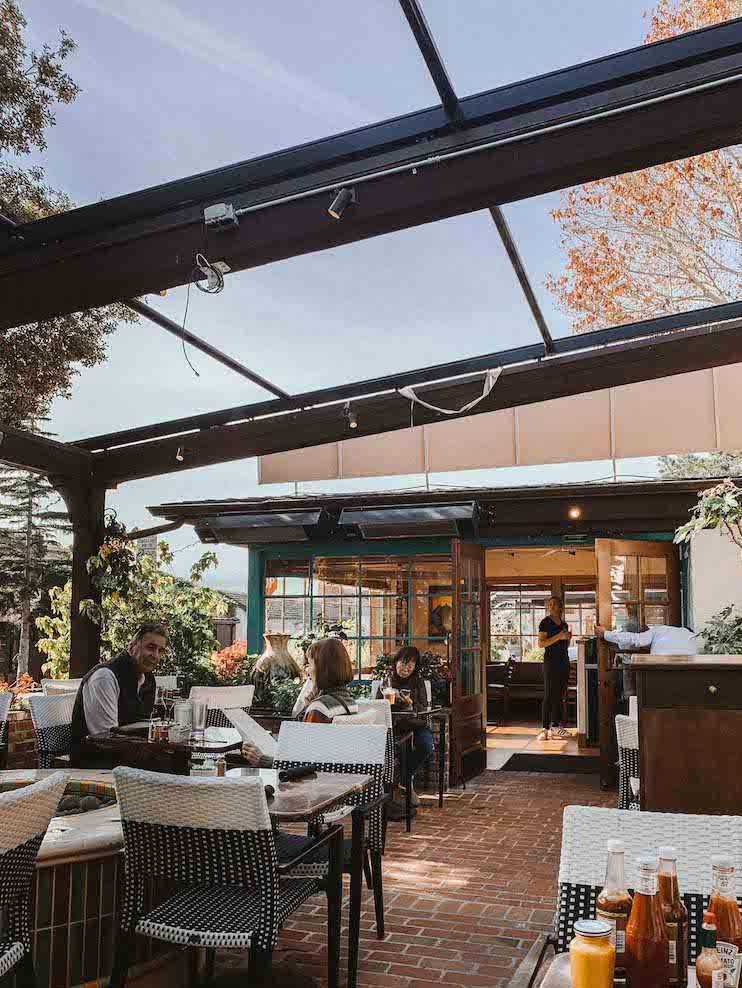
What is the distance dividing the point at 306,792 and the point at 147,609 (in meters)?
5.27

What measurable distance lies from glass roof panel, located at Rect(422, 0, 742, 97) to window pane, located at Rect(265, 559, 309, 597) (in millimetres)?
8197

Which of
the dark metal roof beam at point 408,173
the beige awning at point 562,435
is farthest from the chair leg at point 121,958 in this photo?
the beige awning at point 562,435

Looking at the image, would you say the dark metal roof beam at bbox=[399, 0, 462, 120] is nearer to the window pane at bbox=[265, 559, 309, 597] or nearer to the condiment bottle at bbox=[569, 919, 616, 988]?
the condiment bottle at bbox=[569, 919, 616, 988]

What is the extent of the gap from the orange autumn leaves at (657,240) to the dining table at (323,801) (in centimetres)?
402

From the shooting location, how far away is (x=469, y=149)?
4.15 m

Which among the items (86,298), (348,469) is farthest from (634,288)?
(86,298)

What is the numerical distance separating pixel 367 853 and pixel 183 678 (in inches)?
181

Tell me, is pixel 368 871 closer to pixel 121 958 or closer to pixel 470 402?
pixel 121 958

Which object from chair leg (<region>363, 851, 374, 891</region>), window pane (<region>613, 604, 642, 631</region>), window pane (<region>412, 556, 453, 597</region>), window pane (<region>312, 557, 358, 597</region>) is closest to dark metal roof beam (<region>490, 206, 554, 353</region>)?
chair leg (<region>363, 851, 374, 891</region>)

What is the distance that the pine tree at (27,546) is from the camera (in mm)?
20953

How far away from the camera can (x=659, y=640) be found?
7852 millimetres

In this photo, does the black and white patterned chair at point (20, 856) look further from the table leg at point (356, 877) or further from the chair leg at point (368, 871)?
the chair leg at point (368, 871)

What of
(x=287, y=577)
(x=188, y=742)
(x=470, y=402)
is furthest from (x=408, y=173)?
(x=287, y=577)

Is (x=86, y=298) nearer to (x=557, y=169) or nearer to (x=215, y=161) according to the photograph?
(x=215, y=161)
